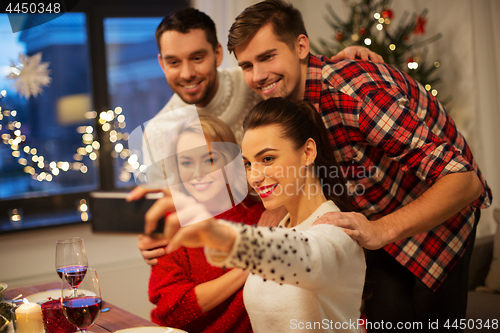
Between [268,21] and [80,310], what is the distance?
119cm

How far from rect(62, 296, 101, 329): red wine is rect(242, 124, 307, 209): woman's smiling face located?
1.74 ft

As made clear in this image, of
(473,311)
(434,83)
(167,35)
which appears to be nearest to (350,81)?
(167,35)

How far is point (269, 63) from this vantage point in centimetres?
165

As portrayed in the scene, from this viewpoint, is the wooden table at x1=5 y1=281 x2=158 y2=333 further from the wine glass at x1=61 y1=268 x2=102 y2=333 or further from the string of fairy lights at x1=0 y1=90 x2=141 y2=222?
the string of fairy lights at x1=0 y1=90 x2=141 y2=222

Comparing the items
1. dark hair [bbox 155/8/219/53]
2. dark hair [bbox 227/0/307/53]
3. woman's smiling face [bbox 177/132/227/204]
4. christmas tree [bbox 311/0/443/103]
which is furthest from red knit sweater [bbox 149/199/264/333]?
christmas tree [bbox 311/0/443/103]

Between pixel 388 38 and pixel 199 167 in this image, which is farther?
pixel 388 38

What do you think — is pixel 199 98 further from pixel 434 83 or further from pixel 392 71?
pixel 434 83

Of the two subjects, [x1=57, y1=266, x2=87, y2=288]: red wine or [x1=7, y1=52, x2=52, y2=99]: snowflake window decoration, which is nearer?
[x1=57, y1=266, x2=87, y2=288]: red wine

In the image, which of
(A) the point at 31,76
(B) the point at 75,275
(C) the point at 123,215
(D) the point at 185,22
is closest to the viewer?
(C) the point at 123,215

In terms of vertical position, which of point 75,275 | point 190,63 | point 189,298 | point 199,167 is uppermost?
point 190,63

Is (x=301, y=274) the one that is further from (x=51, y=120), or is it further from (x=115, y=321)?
(x=51, y=120)

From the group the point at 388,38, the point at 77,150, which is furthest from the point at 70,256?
the point at 388,38

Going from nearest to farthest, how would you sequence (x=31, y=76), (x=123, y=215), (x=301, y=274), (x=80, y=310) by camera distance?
(x=123, y=215)
(x=301, y=274)
(x=80, y=310)
(x=31, y=76)

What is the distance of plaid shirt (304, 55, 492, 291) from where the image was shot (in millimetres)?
1444
